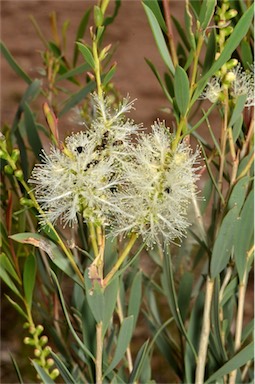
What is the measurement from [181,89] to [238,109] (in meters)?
0.11

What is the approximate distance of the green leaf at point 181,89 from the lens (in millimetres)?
410

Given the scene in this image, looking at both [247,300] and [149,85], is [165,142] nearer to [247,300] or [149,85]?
[247,300]

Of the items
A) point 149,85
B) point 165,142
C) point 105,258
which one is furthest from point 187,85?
point 149,85

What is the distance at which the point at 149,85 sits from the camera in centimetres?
182

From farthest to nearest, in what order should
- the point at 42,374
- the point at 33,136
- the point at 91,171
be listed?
1. the point at 33,136
2. the point at 42,374
3. the point at 91,171

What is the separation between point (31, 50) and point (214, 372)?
54.7 inches

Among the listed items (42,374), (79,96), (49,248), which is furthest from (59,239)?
(79,96)

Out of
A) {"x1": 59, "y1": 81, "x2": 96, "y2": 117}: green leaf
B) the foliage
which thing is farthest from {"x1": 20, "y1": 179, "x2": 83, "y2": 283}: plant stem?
{"x1": 59, "y1": 81, "x2": 96, "y2": 117}: green leaf

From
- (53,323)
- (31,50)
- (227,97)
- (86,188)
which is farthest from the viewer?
(31,50)

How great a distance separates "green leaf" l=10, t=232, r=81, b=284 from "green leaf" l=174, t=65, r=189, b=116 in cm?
12

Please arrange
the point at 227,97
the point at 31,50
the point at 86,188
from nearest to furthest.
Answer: the point at 86,188 → the point at 227,97 → the point at 31,50

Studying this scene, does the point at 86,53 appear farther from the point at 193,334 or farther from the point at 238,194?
the point at 193,334

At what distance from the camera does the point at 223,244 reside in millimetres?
518

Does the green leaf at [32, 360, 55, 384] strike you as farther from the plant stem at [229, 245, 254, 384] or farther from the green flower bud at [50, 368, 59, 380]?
the plant stem at [229, 245, 254, 384]
